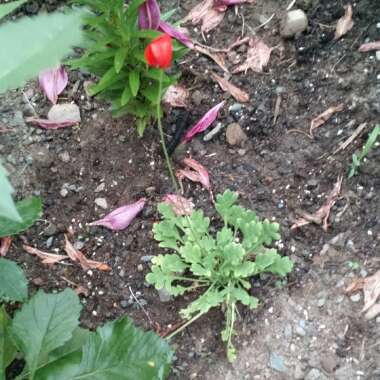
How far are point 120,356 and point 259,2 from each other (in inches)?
55.1

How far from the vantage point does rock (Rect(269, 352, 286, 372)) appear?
180 cm

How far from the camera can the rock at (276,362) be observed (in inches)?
70.9

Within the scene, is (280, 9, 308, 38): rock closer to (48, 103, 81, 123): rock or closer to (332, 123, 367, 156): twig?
(332, 123, 367, 156): twig

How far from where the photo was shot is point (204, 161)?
2102 millimetres

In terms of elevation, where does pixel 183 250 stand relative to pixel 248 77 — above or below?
below

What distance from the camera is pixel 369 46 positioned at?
6.95 ft

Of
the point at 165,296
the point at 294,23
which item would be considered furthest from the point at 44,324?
the point at 294,23

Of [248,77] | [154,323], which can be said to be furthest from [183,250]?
[248,77]

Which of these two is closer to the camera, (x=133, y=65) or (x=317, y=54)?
(x=133, y=65)

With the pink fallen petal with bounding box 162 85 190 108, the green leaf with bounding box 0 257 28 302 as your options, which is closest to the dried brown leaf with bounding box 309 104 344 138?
the pink fallen petal with bounding box 162 85 190 108

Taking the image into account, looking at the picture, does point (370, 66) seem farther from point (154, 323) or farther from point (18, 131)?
point (18, 131)

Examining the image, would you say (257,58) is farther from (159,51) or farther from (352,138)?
(159,51)

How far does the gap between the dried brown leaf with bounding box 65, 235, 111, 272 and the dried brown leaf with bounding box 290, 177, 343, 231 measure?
63 centimetres

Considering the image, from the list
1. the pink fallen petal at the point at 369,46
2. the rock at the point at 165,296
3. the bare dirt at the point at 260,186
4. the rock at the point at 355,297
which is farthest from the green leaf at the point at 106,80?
the rock at the point at 355,297
